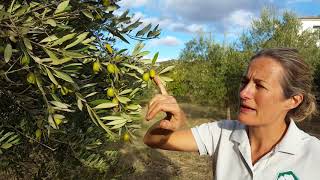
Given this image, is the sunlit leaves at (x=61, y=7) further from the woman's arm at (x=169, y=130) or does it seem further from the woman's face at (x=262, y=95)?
the woman's face at (x=262, y=95)

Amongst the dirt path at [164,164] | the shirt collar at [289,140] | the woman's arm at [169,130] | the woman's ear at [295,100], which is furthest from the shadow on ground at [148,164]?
the woman's ear at [295,100]

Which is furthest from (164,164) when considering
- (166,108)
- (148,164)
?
(166,108)

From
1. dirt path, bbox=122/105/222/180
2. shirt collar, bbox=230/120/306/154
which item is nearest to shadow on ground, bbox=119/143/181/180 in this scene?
dirt path, bbox=122/105/222/180

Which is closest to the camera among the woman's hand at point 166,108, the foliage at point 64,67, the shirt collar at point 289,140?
the foliage at point 64,67

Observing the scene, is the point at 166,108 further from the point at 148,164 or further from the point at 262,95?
the point at 148,164

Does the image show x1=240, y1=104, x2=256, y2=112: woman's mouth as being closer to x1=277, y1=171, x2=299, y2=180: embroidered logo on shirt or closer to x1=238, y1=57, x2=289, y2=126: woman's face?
x1=238, y1=57, x2=289, y2=126: woman's face

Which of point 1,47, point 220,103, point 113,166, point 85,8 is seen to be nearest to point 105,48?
point 85,8

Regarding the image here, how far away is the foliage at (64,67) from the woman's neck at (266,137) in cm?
82

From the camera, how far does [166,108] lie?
2.28 m

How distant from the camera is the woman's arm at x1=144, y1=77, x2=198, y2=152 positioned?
225cm

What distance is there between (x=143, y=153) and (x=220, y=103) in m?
8.85

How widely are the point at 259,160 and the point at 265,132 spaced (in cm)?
19

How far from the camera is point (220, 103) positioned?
802 inches

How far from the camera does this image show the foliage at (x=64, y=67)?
A: 5.91ft
